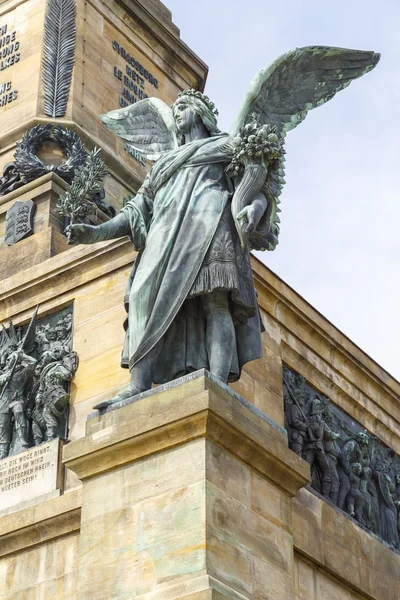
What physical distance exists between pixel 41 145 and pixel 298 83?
264 inches

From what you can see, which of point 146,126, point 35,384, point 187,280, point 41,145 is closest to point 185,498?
point 187,280

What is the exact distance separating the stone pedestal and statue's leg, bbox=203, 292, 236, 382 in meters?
0.41

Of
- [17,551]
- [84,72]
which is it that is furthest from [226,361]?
[84,72]

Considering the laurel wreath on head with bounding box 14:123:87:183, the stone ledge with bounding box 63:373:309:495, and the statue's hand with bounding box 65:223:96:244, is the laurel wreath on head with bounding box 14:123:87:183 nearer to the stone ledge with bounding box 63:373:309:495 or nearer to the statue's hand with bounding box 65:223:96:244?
the statue's hand with bounding box 65:223:96:244

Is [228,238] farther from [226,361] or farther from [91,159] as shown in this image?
[91,159]

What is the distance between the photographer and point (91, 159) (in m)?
15.9

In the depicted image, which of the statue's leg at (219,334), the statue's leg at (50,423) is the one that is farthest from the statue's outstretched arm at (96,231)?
the statue's leg at (50,423)

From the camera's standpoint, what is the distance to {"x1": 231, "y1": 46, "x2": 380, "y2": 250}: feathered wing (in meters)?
12.9

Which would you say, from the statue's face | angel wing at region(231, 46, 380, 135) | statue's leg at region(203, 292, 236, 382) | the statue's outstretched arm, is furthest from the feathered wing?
statue's leg at region(203, 292, 236, 382)

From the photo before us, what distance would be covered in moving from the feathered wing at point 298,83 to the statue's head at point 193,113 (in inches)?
12.0

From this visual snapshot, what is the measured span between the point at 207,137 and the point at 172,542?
4272 mm

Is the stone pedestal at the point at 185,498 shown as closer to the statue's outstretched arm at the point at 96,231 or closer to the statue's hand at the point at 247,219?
the statue's hand at the point at 247,219

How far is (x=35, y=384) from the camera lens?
14297 mm

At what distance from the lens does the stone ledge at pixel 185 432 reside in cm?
1080
